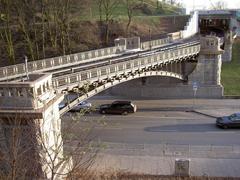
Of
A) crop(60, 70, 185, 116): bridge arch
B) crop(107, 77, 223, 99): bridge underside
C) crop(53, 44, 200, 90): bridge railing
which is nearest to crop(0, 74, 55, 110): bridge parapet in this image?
crop(53, 44, 200, 90): bridge railing

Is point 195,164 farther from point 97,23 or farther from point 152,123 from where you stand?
point 97,23

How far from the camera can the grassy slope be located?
3444 centimetres

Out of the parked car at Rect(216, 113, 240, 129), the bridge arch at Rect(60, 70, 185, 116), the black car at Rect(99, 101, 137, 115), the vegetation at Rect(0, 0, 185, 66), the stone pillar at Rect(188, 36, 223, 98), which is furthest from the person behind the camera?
the vegetation at Rect(0, 0, 185, 66)

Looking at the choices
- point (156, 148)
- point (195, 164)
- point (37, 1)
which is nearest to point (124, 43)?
point (37, 1)

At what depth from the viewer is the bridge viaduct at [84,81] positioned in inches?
507

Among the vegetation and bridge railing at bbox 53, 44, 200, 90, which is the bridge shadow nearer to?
bridge railing at bbox 53, 44, 200, 90

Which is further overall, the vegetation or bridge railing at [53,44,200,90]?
the vegetation

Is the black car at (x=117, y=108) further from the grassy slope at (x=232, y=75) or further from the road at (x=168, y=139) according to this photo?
the grassy slope at (x=232, y=75)

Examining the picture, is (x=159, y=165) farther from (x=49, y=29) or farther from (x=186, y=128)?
(x=49, y=29)

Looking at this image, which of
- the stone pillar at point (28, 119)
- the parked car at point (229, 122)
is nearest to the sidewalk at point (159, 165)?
the parked car at point (229, 122)

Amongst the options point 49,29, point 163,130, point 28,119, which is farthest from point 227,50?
point 28,119

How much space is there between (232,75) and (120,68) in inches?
835

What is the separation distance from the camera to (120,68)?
22453 millimetres

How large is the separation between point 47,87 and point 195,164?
10.3 meters
